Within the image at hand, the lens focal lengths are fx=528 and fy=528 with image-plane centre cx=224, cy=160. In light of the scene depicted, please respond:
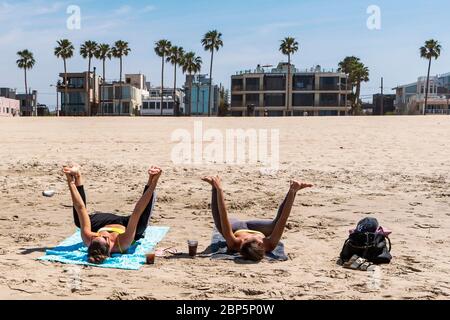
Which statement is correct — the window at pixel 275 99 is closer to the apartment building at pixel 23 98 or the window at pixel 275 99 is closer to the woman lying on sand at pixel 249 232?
the apartment building at pixel 23 98

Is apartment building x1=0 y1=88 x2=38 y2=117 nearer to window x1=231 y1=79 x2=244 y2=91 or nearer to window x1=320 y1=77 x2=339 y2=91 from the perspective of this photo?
window x1=231 y1=79 x2=244 y2=91

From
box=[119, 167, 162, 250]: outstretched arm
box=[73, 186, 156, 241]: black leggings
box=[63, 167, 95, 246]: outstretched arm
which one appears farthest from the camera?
box=[73, 186, 156, 241]: black leggings

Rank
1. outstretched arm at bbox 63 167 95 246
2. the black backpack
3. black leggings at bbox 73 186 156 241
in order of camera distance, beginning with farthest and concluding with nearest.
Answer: black leggings at bbox 73 186 156 241, outstretched arm at bbox 63 167 95 246, the black backpack

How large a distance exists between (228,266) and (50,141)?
1699 centimetres

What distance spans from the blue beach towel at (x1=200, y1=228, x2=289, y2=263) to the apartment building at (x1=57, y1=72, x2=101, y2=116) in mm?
77167

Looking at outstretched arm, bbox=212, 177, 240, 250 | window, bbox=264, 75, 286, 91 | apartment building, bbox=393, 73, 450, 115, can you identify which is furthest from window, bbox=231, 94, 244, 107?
outstretched arm, bbox=212, 177, 240, 250

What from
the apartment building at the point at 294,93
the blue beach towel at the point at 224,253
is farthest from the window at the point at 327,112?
the blue beach towel at the point at 224,253

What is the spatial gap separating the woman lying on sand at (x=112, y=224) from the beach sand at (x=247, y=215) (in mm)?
553

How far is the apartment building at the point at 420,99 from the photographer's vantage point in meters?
82.0

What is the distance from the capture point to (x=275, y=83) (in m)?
83.4

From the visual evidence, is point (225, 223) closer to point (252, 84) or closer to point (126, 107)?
point (252, 84)

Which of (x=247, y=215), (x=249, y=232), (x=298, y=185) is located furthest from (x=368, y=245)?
(x=247, y=215)

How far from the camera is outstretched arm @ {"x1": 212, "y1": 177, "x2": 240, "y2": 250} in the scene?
6036mm
